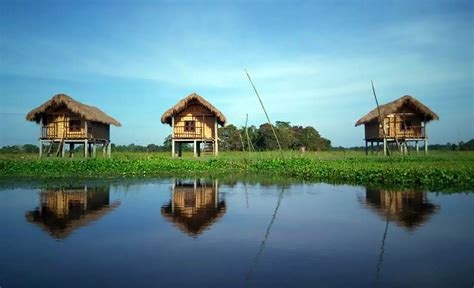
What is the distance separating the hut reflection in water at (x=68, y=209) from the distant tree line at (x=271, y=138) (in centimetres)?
3510

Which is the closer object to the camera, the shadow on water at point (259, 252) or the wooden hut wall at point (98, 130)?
the shadow on water at point (259, 252)

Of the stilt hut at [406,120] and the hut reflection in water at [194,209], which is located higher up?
the stilt hut at [406,120]

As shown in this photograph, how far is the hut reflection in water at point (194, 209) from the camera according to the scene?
6477 mm

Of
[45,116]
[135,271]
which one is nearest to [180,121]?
[45,116]

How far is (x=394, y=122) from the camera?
1101 inches

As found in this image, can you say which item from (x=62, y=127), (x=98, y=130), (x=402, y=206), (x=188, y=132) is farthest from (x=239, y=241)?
(x=98, y=130)

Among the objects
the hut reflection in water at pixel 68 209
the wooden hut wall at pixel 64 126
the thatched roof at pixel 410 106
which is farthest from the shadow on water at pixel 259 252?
the wooden hut wall at pixel 64 126

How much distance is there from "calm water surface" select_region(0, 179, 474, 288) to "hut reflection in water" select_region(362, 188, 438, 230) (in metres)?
0.02

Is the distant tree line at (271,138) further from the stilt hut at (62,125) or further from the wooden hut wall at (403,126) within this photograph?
the stilt hut at (62,125)

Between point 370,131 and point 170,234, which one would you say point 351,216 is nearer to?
point 170,234

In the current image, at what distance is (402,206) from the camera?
8.04 m

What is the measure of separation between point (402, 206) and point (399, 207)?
16 centimetres

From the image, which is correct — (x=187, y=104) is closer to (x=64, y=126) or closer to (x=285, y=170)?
(x=64, y=126)

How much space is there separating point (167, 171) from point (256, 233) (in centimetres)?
1204
